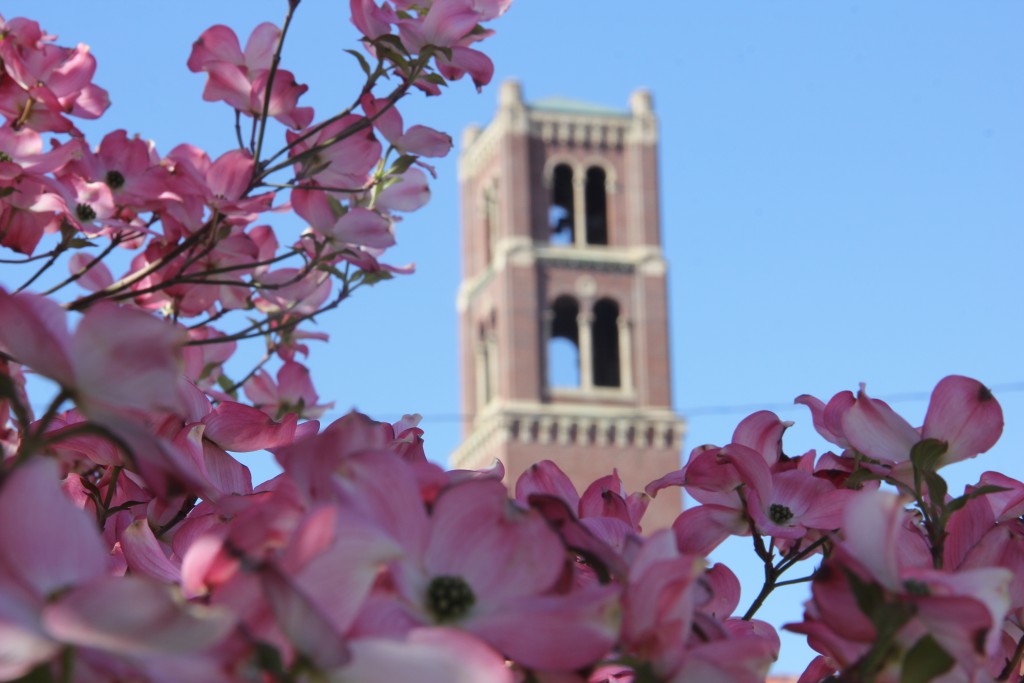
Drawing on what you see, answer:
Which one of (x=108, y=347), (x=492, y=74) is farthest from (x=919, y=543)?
(x=492, y=74)

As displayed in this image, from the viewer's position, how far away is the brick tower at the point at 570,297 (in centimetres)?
2795

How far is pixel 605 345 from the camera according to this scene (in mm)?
29281

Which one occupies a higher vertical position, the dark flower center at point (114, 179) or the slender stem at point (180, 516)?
the dark flower center at point (114, 179)

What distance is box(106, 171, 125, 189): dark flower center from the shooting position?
1.59 metres

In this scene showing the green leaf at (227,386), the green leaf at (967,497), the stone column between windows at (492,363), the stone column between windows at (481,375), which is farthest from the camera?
the stone column between windows at (481,375)

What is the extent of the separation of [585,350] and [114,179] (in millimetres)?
27077

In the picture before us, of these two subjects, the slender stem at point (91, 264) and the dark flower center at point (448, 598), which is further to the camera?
the slender stem at point (91, 264)

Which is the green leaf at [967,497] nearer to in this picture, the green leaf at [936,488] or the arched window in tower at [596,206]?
the green leaf at [936,488]

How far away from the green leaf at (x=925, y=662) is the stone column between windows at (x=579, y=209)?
2871 centimetres

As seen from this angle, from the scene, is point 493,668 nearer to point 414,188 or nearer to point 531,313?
point 414,188

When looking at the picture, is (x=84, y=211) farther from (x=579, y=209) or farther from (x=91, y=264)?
(x=579, y=209)

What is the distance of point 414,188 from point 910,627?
1319 millimetres

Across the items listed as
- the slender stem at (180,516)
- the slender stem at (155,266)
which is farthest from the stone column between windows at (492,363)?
the slender stem at (180,516)

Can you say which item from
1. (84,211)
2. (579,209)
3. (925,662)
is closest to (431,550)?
(925,662)
